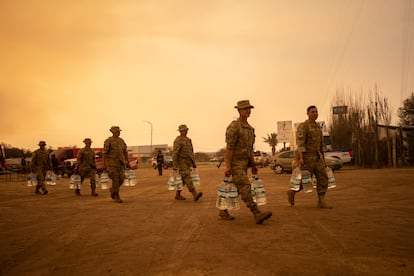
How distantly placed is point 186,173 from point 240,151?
11.5ft

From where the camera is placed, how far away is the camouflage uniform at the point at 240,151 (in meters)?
6.09

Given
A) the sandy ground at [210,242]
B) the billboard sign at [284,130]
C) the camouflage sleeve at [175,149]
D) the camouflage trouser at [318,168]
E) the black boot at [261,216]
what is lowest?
the sandy ground at [210,242]

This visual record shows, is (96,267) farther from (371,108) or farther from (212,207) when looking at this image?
(371,108)

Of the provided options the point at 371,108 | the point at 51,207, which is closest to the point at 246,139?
the point at 51,207

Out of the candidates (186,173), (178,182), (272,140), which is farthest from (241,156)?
(272,140)

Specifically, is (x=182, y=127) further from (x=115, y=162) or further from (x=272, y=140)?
(x=272, y=140)

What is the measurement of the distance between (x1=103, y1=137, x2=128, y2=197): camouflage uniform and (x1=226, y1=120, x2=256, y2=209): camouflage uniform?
4.58 m

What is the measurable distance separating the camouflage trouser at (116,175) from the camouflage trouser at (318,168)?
5156mm

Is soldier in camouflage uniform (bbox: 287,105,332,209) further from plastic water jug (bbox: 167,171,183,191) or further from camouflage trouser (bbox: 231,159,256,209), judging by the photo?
plastic water jug (bbox: 167,171,183,191)

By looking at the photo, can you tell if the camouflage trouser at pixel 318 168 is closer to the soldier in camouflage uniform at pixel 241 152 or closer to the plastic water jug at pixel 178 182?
the soldier in camouflage uniform at pixel 241 152

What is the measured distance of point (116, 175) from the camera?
9.69 meters

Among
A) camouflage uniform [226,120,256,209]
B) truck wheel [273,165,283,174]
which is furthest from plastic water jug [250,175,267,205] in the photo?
truck wheel [273,165,283,174]

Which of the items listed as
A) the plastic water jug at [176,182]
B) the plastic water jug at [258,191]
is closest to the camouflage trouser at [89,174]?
the plastic water jug at [176,182]

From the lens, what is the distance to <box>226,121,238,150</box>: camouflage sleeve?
20.2 feet
